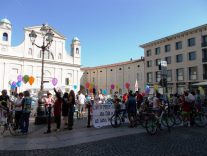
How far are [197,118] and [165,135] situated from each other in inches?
154

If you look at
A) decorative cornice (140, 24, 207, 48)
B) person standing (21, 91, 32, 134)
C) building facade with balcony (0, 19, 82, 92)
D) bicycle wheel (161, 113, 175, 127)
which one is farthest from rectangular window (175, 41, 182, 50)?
person standing (21, 91, 32, 134)

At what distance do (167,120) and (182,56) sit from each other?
3846cm

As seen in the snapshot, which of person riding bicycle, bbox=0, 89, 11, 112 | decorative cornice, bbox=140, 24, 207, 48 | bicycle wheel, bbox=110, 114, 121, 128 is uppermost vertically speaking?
decorative cornice, bbox=140, 24, 207, 48

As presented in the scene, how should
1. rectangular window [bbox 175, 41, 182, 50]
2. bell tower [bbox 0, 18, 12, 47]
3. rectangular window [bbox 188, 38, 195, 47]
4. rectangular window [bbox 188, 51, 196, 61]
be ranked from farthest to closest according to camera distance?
bell tower [bbox 0, 18, 12, 47] < rectangular window [bbox 175, 41, 182, 50] < rectangular window [bbox 188, 38, 195, 47] < rectangular window [bbox 188, 51, 196, 61]

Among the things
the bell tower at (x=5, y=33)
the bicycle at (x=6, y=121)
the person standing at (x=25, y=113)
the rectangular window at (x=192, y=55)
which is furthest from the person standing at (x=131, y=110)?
the bell tower at (x=5, y=33)

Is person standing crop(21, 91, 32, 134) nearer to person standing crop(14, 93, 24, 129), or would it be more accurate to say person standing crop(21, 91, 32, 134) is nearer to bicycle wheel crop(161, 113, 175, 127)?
person standing crop(14, 93, 24, 129)

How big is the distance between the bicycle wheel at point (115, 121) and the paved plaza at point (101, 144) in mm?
2272

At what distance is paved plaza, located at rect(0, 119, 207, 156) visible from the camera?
7.07 meters

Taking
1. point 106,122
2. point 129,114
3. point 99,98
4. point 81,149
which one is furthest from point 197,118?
point 99,98

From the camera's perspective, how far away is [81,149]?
7504mm

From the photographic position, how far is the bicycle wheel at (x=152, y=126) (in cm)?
1012

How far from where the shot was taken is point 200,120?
1280 centimetres

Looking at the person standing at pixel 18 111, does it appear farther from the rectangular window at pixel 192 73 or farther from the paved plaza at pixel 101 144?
the rectangular window at pixel 192 73

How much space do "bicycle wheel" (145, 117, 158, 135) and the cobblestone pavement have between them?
2.27 ft
